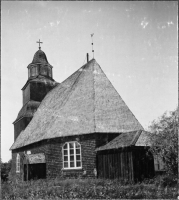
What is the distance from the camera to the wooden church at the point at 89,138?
18844 millimetres

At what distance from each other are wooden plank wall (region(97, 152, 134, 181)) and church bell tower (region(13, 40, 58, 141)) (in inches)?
640

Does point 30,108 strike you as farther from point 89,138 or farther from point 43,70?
point 89,138

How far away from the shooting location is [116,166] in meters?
19.3

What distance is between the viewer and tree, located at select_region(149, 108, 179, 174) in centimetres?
1527

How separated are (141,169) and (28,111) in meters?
19.4

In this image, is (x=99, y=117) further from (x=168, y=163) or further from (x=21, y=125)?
(x=21, y=125)

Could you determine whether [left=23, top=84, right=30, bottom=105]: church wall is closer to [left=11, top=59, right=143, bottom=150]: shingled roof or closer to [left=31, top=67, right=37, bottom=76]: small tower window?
[left=31, top=67, right=37, bottom=76]: small tower window

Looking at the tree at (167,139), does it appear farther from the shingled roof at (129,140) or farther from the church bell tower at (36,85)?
the church bell tower at (36,85)

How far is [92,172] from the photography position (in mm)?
20953

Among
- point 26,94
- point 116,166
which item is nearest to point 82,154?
point 116,166

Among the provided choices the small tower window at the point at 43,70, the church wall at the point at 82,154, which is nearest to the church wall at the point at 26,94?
the small tower window at the point at 43,70

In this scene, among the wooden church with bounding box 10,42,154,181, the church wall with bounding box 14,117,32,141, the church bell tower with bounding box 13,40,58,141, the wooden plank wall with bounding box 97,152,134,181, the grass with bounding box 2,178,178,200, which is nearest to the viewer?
the grass with bounding box 2,178,178,200

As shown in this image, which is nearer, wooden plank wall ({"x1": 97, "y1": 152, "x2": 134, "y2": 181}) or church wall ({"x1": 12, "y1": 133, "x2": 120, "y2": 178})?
wooden plank wall ({"x1": 97, "y1": 152, "x2": 134, "y2": 181})

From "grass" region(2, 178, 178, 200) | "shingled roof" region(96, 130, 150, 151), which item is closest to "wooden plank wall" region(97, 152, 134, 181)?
"shingled roof" region(96, 130, 150, 151)
